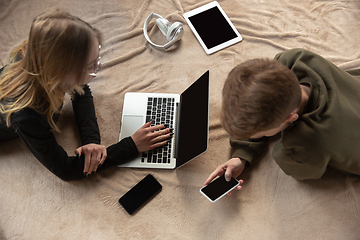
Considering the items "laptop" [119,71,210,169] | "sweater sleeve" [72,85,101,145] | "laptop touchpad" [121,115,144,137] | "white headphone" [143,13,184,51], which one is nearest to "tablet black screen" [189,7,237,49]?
"white headphone" [143,13,184,51]

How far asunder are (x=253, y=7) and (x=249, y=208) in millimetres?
Result: 985

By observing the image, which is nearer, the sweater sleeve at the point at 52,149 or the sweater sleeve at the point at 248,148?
the sweater sleeve at the point at 52,149

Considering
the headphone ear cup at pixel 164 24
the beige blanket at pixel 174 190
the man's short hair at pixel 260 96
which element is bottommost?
the beige blanket at pixel 174 190

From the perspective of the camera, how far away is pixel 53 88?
758mm

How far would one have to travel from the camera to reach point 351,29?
129 centimetres

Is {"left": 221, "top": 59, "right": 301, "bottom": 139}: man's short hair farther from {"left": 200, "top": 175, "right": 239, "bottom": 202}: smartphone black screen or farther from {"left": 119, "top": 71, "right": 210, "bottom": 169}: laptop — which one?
{"left": 200, "top": 175, "right": 239, "bottom": 202}: smartphone black screen

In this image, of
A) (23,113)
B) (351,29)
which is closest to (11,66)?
(23,113)

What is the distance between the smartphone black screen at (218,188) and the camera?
0.90 m

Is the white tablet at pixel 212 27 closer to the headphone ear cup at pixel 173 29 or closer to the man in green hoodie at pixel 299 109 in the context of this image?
the headphone ear cup at pixel 173 29

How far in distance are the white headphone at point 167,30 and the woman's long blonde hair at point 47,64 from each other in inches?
18.4

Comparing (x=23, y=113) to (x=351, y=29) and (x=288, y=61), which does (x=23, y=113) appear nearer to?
(x=288, y=61)

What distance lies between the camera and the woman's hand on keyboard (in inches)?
38.8

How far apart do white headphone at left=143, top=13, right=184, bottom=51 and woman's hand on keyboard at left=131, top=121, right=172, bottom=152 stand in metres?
0.44

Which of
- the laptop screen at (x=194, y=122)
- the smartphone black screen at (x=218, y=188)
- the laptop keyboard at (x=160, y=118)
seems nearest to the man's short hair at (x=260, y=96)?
the laptop screen at (x=194, y=122)
